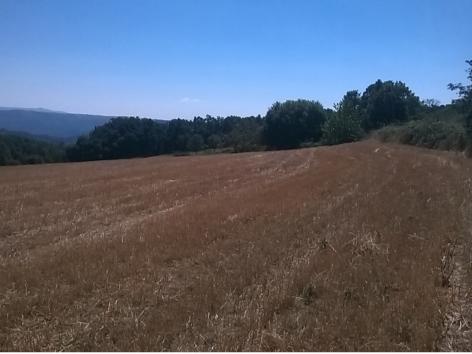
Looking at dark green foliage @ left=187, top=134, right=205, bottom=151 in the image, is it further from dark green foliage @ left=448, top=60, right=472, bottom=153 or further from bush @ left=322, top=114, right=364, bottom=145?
dark green foliage @ left=448, top=60, right=472, bottom=153

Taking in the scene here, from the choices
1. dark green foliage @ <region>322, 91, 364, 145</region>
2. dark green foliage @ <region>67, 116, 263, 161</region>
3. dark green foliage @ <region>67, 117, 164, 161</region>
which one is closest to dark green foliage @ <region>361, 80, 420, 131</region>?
dark green foliage @ <region>322, 91, 364, 145</region>

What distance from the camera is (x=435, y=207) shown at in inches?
575

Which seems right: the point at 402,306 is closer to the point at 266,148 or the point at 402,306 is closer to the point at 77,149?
the point at 266,148

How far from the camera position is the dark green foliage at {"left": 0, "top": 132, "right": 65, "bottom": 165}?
3529 inches

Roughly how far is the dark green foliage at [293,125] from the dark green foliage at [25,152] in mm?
46836

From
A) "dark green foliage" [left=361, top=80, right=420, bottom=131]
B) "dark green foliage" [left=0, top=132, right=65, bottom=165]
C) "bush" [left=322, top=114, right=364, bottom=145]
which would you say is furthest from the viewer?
"dark green foliage" [left=361, top=80, right=420, bottom=131]

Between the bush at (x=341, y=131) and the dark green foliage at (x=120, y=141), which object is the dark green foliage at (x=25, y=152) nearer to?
the dark green foliage at (x=120, y=141)

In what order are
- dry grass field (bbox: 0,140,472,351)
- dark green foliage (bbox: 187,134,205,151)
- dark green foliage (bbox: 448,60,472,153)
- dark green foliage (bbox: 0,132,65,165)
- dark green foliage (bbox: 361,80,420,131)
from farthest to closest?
1. dark green foliage (bbox: 187,134,205,151)
2. dark green foliage (bbox: 361,80,420,131)
3. dark green foliage (bbox: 0,132,65,165)
4. dark green foliage (bbox: 448,60,472,153)
5. dry grass field (bbox: 0,140,472,351)

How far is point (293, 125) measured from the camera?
4264 inches

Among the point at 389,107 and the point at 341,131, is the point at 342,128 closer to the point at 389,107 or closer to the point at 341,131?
the point at 341,131

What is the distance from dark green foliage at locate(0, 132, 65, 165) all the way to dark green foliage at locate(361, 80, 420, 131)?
68596mm

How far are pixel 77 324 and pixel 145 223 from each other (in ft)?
23.6

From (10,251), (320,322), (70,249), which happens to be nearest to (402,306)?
(320,322)

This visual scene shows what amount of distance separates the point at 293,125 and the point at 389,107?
70.7 feet
